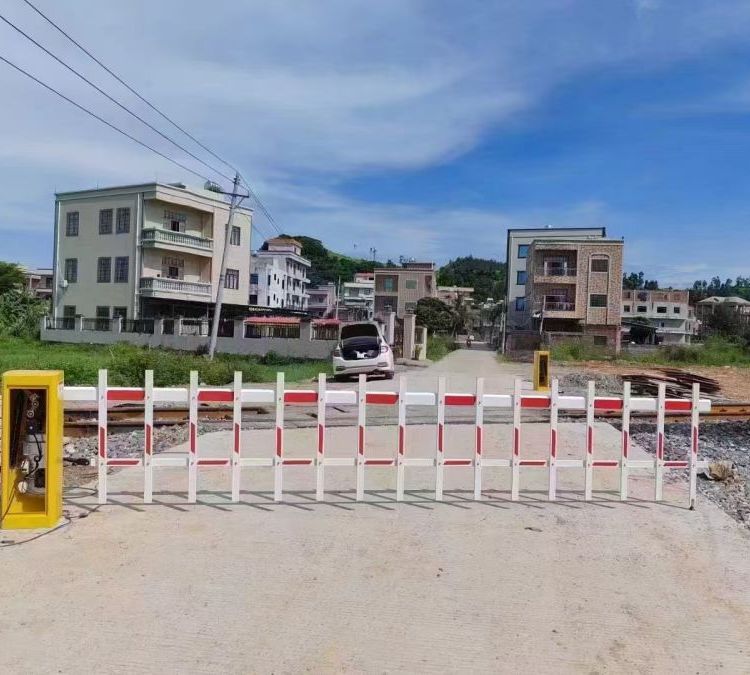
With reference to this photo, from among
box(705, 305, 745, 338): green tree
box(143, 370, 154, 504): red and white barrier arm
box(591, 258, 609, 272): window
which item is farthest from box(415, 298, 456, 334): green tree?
box(143, 370, 154, 504): red and white barrier arm

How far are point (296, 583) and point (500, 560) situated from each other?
60.8 inches

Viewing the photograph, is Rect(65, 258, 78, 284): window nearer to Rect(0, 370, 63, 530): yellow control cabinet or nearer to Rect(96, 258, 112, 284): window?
Rect(96, 258, 112, 284): window

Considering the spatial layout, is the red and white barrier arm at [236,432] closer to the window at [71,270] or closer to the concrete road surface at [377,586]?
the concrete road surface at [377,586]

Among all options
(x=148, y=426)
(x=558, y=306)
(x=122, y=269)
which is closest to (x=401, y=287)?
(x=558, y=306)

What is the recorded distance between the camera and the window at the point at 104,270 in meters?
44.3

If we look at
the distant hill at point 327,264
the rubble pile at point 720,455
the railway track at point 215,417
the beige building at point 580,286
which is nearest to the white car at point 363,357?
the railway track at point 215,417

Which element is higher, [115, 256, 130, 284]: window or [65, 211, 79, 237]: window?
[65, 211, 79, 237]: window

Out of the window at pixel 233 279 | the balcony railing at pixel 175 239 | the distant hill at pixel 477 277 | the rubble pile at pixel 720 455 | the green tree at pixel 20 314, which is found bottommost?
the rubble pile at pixel 720 455

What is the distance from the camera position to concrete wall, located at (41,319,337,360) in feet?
105

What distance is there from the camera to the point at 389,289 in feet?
296

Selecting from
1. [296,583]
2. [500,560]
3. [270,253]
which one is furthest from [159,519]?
[270,253]

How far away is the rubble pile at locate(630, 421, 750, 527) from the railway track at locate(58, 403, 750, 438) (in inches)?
23.6

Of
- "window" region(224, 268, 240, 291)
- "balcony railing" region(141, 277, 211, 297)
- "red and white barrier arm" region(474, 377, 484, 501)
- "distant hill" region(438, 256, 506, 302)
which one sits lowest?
"red and white barrier arm" region(474, 377, 484, 501)

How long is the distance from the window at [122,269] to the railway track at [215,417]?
1266 inches
